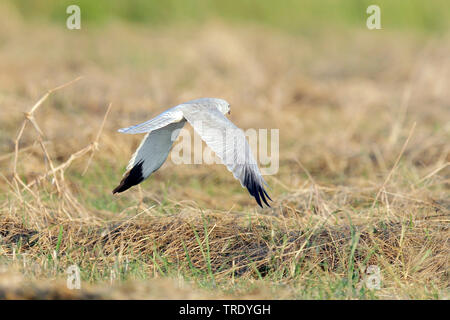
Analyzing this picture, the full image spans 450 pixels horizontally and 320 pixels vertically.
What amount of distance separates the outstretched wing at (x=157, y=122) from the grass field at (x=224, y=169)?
1.38ft

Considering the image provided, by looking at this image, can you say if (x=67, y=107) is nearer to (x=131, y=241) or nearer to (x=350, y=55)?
(x=131, y=241)

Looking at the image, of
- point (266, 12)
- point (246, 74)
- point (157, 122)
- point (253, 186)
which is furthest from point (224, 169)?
point (266, 12)

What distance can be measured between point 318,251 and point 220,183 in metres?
2.10

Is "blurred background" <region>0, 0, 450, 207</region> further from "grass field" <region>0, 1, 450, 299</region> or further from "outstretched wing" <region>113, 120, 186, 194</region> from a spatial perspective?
"outstretched wing" <region>113, 120, 186, 194</region>

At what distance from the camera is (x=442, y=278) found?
310 cm

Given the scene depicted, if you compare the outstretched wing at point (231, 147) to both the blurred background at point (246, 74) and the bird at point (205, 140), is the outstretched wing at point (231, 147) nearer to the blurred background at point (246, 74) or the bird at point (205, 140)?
the bird at point (205, 140)

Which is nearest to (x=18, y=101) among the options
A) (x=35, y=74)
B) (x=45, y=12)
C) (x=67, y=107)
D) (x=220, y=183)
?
(x=67, y=107)

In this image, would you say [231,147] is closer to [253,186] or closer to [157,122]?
[253,186]

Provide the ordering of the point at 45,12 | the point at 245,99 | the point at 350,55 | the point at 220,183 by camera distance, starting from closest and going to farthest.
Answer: the point at 220,183 < the point at 245,99 < the point at 350,55 < the point at 45,12

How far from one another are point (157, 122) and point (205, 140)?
0.26m

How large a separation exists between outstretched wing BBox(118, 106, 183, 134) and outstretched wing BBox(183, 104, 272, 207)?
53 mm

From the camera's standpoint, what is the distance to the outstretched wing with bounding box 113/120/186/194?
3.53 metres

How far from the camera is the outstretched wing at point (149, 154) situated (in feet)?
11.6

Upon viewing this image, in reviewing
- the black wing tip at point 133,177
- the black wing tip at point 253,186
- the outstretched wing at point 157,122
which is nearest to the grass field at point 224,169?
the black wing tip at point 133,177
